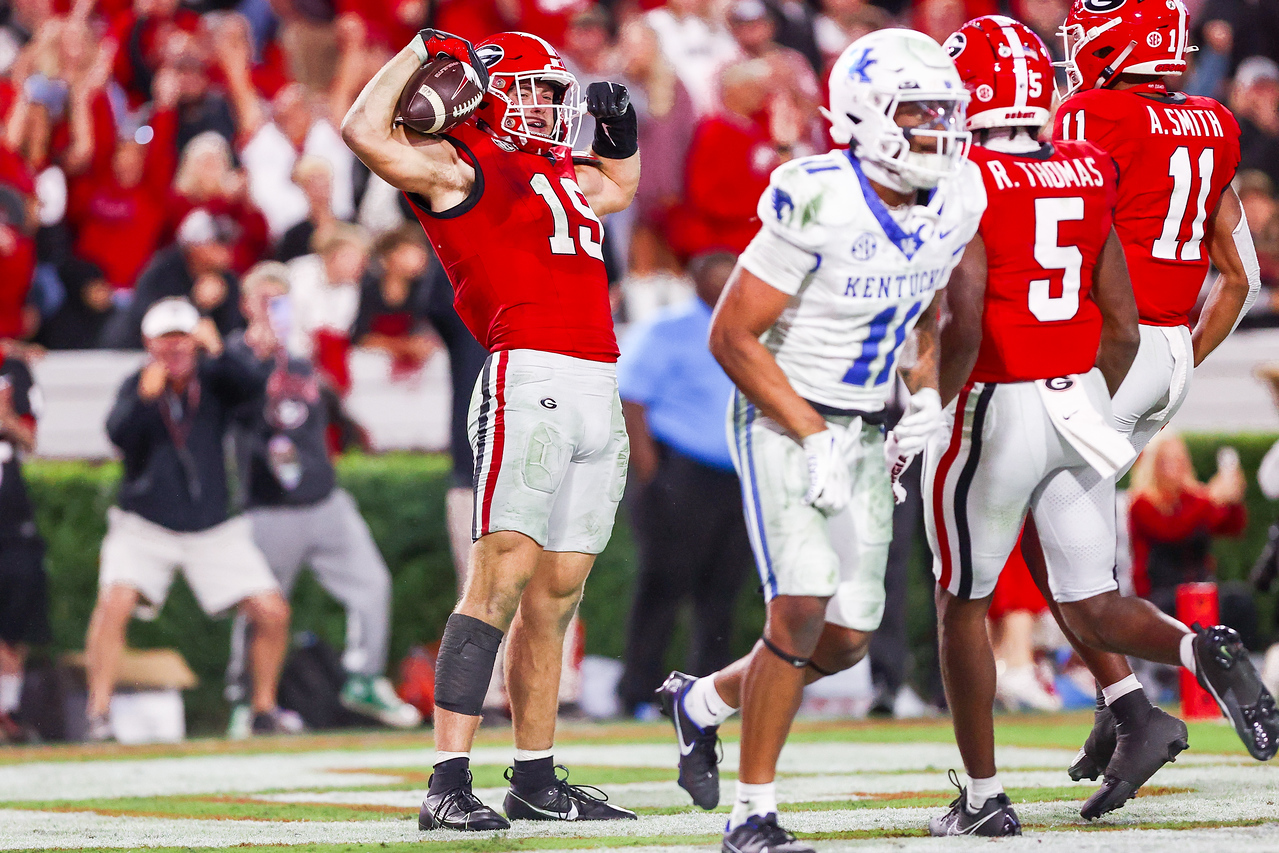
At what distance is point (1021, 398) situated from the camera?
4746 millimetres

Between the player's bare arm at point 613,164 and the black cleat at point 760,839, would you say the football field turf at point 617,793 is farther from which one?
the player's bare arm at point 613,164

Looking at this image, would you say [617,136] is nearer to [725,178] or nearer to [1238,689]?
[1238,689]

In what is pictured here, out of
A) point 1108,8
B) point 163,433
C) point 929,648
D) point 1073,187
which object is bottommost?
point 929,648

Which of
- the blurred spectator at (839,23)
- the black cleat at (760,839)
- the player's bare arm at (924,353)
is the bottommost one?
the black cleat at (760,839)

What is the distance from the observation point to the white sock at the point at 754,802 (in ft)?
13.6

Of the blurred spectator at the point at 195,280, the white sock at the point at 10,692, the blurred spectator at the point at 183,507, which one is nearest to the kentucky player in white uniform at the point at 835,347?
the blurred spectator at the point at 183,507

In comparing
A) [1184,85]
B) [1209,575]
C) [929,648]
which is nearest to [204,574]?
[929,648]

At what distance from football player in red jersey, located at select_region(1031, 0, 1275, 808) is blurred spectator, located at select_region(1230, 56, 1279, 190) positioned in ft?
24.9

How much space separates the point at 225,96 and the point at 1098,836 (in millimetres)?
9888

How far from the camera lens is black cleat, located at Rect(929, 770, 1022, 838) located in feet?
14.9

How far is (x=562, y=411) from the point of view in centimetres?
515

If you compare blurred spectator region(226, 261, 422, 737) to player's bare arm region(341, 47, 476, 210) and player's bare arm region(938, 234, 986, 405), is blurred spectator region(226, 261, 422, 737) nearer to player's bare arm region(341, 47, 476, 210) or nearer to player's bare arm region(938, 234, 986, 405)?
player's bare arm region(341, 47, 476, 210)

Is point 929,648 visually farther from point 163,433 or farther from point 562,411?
point 562,411

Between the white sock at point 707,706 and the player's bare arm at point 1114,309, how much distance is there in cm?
146
